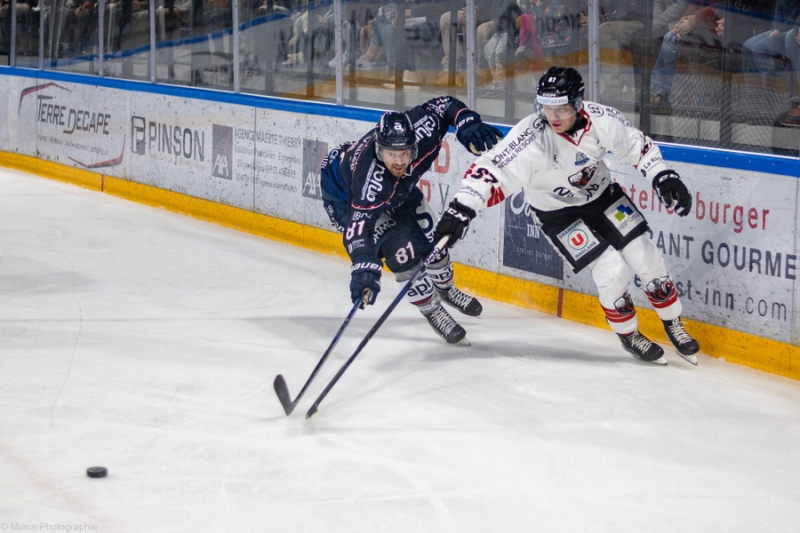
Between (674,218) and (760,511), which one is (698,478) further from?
(674,218)

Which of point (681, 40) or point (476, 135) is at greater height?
point (681, 40)

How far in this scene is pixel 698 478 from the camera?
346 centimetres

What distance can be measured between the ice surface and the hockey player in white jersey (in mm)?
274

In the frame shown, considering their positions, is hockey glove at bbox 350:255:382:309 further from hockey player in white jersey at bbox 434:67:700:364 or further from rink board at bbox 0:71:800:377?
rink board at bbox 0:71:800:377

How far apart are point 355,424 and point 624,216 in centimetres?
154

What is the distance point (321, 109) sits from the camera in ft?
23.9

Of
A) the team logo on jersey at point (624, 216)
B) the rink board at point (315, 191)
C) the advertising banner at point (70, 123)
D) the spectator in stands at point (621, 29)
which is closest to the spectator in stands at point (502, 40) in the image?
the rink board at point (315, 191)

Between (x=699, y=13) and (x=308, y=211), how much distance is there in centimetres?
326

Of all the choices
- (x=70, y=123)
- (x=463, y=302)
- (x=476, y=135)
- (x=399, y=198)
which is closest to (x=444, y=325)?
(x=463, y=302)

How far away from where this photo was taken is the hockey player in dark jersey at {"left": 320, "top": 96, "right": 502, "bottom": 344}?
438cm

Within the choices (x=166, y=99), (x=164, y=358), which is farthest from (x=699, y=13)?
(x=166, y=99)

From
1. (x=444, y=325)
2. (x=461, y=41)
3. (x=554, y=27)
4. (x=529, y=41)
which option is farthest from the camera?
(x=461, y=41)

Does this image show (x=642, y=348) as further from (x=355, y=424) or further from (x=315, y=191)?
(x=315, y=191)

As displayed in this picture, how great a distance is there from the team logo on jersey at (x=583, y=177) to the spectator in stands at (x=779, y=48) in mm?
828
